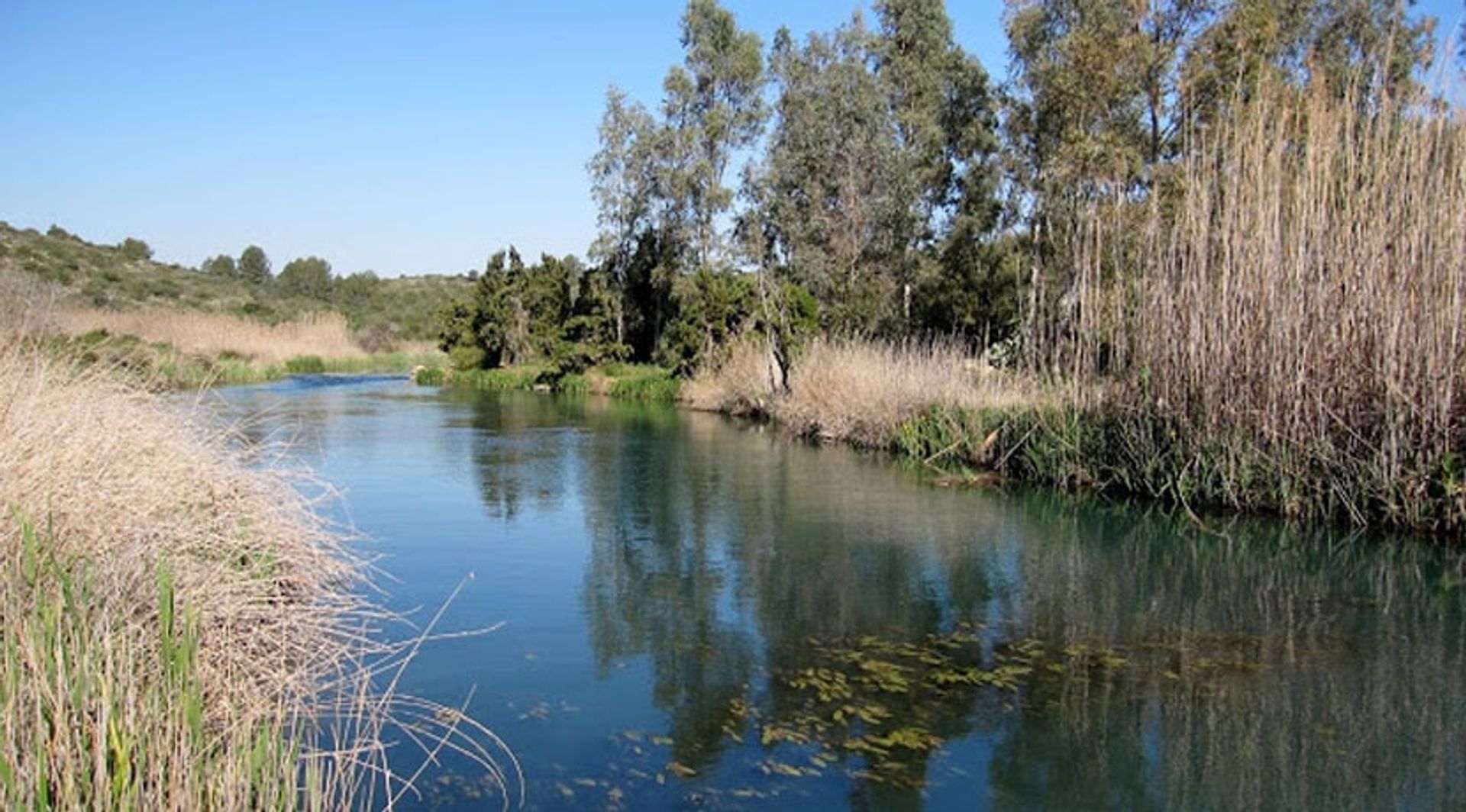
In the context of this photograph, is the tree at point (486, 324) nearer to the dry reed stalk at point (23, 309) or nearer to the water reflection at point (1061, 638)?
the water reflection at point (1061, 638)

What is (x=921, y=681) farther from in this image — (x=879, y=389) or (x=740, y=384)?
(x=740, y=384)

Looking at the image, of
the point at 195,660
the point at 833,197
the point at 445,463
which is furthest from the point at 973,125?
the point at 195,660

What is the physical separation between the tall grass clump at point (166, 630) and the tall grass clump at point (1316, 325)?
7.95 meters

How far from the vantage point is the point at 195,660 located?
390 centimetres

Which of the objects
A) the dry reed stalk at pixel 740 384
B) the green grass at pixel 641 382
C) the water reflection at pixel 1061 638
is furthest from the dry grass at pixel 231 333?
the water reflection at pixel 1061 638

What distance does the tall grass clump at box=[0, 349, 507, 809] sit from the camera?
3.47 meters

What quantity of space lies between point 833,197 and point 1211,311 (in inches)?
611

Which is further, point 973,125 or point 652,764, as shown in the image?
point 973,125

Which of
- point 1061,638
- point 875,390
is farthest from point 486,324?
point 1061,638

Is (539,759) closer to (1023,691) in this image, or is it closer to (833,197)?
(1023,691)

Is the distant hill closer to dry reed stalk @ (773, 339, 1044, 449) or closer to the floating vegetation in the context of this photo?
dry reed stalk @ (773, 339, 1044, 449)

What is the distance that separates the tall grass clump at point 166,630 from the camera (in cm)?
347

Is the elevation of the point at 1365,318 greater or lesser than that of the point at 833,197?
lesser

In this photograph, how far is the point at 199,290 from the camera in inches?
2426
